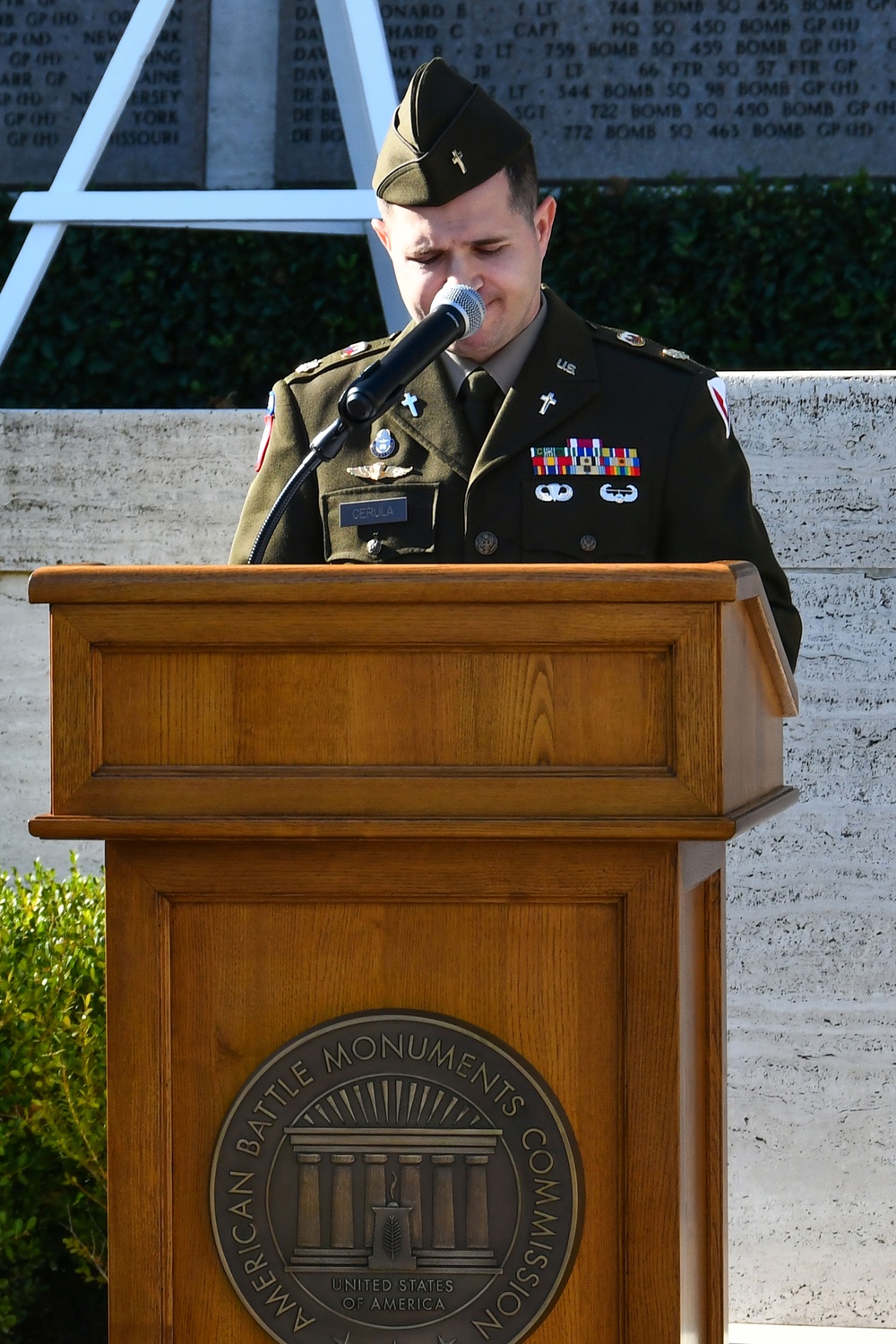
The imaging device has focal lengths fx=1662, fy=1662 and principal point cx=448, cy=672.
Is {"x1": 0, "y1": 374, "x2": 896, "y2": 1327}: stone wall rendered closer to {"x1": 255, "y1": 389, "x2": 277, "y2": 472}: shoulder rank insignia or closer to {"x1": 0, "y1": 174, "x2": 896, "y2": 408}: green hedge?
{"x1": 255, "y1": 389, "x2": 277, "y2": 472}: shoulder rank insignia

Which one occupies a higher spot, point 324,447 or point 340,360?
point 340,360

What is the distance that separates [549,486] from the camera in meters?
1.93

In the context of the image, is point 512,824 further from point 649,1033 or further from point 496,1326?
point 496,1326

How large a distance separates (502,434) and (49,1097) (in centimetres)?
126

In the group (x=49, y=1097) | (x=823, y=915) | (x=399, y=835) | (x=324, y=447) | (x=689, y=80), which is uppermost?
(x=689, y=80)

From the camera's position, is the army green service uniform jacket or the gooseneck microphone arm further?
the army green service uniform jacket

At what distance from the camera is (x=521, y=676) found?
124 centimetres

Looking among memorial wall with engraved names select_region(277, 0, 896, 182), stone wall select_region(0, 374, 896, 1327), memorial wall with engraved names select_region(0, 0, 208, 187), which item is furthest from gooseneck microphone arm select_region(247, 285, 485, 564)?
memorial wall with engraved names select_region(0, 0, 208, 187)

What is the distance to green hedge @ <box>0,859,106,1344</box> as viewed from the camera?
2469mm

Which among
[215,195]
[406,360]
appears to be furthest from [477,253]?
[215,195]

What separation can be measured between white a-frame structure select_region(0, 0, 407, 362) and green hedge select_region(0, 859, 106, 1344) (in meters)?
1.49

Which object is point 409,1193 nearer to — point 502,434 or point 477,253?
point 502,434

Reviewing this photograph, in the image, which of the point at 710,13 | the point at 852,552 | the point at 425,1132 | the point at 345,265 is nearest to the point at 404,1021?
the point at 425,1132

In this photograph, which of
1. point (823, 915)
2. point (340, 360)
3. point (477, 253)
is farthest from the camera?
point (823, 915)
